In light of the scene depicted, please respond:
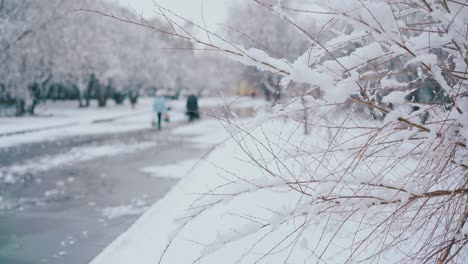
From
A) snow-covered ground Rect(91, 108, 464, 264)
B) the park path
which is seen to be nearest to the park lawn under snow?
snow-covered ground Rect(91, 108, 464, 264)

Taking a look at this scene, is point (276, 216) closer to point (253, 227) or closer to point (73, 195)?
point (253, 227)

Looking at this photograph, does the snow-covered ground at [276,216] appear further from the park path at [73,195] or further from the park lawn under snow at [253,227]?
the park path at [73,195]

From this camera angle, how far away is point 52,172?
9312mm

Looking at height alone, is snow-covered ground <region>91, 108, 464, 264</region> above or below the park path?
above

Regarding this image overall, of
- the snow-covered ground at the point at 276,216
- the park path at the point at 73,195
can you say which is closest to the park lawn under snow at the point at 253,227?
the snow-covered ground at the point at 276,216

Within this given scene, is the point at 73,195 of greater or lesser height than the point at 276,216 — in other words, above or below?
below

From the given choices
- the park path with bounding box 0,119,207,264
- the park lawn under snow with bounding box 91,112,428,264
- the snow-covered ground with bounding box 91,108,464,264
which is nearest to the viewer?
the snow-covered ground with bounding box 91,108,464,264

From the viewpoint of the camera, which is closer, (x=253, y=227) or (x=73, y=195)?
(x=253, y=227)

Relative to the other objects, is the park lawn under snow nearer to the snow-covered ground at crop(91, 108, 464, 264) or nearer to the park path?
the snow-covered ground at crop(91, 108, 464, 264)

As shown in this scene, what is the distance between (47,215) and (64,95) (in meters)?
42.4

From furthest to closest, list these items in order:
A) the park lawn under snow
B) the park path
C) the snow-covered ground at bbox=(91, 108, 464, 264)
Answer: the park path
the park lawn under snow
the snow-covered ground at bbox=(91, 108, 464, 264)

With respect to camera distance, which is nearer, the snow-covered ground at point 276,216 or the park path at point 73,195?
the snow-covered ground at point 276,216

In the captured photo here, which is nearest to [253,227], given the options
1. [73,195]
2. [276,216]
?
[276,216]

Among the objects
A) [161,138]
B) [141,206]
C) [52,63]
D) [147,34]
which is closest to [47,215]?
[141,206]
